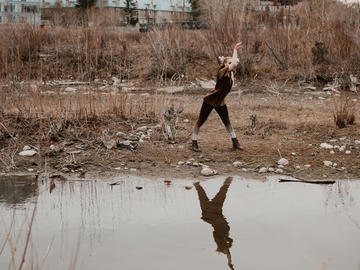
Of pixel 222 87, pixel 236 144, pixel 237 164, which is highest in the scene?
pixel 222 87

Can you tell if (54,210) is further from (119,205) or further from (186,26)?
(186,26)

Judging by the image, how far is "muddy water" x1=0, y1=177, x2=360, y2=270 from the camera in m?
3.00

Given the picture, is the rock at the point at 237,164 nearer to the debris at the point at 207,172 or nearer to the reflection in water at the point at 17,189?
the debris at the point at 207,172

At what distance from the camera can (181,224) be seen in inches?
140

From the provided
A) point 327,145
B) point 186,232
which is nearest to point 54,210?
point 186,232

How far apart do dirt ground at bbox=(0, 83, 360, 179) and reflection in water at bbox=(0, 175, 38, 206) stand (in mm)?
275

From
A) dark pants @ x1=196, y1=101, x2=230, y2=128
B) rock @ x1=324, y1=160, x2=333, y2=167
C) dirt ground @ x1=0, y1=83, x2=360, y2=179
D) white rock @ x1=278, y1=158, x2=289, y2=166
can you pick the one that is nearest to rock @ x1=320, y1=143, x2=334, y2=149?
dirt ground @ x1=0, y1=83, x2=360, y2=179

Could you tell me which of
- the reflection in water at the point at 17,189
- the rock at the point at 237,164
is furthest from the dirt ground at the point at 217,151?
the reflection in water at the point at 17,189

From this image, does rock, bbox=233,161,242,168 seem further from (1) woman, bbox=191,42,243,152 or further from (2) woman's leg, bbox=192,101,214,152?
(2) woman's leg, bbox=192,101,214,152

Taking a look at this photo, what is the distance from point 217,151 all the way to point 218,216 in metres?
1.85

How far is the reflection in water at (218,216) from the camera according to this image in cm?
321

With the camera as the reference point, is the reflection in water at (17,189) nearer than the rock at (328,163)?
Yes

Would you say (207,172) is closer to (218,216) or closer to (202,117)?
(202,117)

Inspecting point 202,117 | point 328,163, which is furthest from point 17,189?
point 328,163
